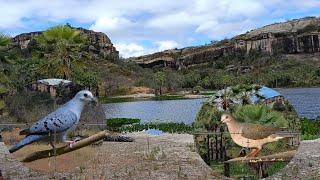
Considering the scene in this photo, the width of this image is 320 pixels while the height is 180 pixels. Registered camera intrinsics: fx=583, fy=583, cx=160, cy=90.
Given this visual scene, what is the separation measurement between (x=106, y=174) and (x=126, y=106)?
25.0ft

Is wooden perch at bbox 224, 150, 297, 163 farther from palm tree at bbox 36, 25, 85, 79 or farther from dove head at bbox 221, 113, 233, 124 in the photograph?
palm tree at bbox 36, 25, 85, 79

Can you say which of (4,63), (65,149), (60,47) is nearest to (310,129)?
(60,47)

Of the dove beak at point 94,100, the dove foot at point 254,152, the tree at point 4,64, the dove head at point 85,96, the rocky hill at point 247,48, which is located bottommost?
the dove foot at point 254,152

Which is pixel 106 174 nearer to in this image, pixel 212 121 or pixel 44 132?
pixel 44 132

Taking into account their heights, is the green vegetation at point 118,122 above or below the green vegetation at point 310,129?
above

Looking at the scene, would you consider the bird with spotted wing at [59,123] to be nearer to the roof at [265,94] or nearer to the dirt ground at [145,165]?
the dirt ground at [145,165]

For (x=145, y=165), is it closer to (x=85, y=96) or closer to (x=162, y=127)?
(x=85, y=96)

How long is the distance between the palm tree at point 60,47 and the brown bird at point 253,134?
3227 mm

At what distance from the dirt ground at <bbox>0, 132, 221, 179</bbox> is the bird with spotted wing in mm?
412

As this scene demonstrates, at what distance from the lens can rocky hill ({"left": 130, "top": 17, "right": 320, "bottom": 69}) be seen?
140m

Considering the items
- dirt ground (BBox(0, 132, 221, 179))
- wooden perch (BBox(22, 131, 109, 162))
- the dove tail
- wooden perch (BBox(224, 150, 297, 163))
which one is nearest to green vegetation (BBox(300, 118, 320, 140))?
dirt ground (BBox(0, 132, 221, 179))

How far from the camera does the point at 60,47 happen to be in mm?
10891

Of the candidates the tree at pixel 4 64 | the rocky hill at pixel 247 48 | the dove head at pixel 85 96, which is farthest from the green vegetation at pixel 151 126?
the rocky hill at pixel 247 48

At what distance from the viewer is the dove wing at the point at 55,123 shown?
9188mm
